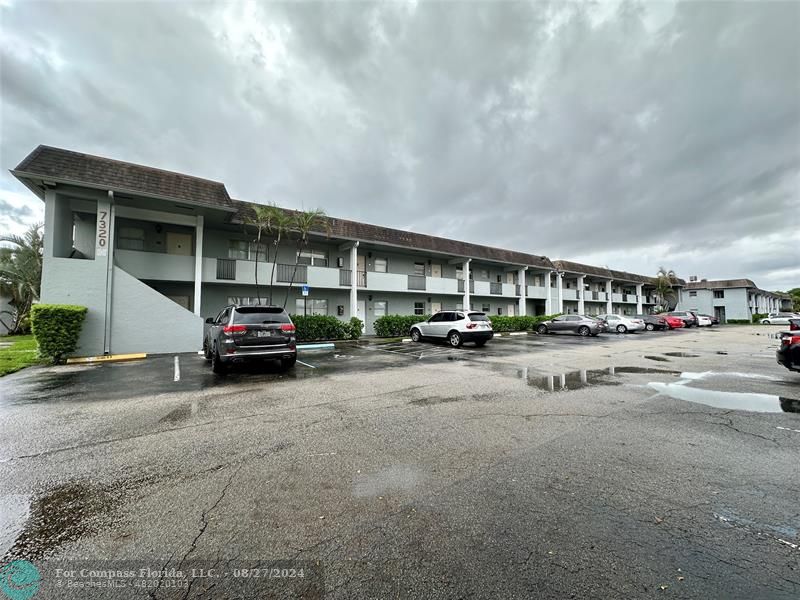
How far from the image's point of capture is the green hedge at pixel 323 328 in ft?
56.0

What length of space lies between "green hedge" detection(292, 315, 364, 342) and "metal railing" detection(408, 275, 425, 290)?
18.5 ft

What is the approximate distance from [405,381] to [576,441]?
428 cm

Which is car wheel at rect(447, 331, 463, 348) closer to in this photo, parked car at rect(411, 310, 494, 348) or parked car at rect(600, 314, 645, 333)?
parked car at rect(411, 310, 494, 348)

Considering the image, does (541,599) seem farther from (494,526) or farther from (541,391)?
(541,391)

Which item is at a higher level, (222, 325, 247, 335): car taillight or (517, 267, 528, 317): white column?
(517, 267, 528, 317): white column

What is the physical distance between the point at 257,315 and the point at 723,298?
2758 inches

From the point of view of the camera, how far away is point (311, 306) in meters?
21.0

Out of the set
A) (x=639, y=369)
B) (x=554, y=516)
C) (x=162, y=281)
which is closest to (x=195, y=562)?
(x=554, y=516)

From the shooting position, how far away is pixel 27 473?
3.40 metres

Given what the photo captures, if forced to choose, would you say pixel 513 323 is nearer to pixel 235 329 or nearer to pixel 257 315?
pixel 257 315

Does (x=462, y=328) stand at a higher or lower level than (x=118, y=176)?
lower

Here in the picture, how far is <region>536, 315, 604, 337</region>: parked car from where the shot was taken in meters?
23.7

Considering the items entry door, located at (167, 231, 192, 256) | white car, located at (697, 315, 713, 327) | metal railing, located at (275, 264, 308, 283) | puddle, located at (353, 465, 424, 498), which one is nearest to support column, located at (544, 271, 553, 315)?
white car, located at (697, 315, 713, 327)

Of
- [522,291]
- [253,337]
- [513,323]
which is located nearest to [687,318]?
[522,291]
